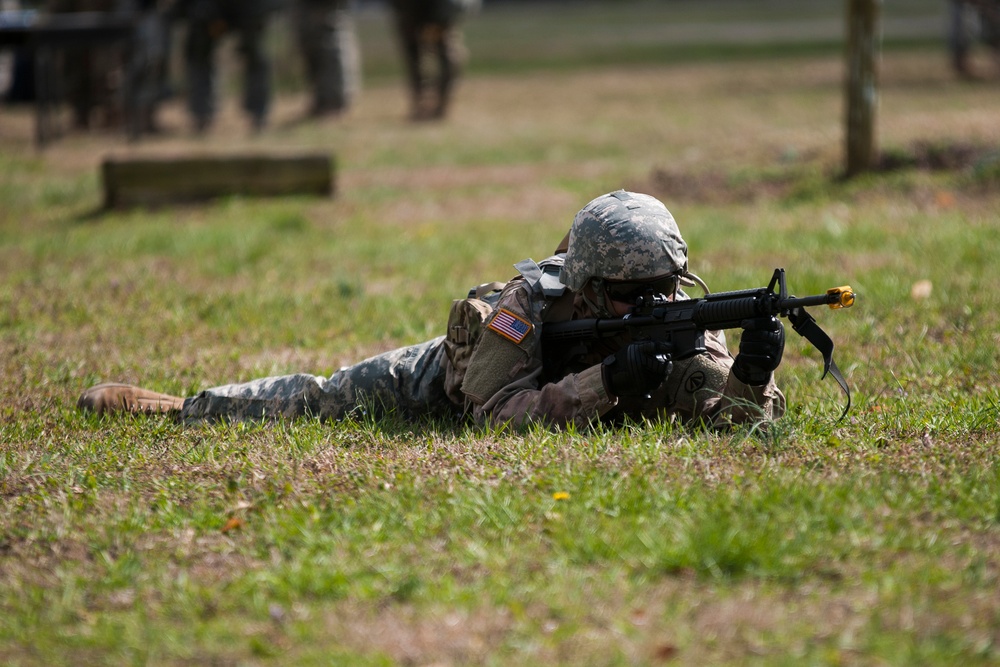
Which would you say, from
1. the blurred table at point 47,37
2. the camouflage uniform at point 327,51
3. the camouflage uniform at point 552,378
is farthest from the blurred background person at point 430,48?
the camouflage uniform at point 552,378

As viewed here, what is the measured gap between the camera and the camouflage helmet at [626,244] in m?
4.43

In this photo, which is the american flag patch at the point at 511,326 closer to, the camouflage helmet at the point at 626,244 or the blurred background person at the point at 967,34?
the camouflage helmet at the point at 626,244

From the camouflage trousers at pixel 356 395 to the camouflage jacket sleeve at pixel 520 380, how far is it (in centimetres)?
43

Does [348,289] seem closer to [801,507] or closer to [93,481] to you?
[93,481]

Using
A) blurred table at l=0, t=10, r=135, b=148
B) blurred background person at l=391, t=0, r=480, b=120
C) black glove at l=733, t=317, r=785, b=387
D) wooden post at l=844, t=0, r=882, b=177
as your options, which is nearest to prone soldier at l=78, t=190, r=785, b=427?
black glove at l=733, t=317, r=785, b=387

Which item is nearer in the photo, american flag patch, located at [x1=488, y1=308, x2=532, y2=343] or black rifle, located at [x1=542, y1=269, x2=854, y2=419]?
black rifle, located at [x1=542, y1=269, x2=854, y2=419]

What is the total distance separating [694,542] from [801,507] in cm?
45

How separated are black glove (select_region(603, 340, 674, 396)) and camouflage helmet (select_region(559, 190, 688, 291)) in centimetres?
29

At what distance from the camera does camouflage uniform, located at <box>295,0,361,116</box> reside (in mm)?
17484

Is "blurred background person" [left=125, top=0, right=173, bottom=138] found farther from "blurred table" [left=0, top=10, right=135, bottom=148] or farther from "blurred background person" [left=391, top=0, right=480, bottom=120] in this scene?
"blurred background person" [left=391, top=0, right=480, bottom=120]

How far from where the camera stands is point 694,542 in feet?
11.4

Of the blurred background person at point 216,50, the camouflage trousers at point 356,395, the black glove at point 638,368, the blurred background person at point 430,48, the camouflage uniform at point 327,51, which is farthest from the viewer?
the camouflage uniform at point 327,51

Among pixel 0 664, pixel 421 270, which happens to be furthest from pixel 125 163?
pixel 0 664

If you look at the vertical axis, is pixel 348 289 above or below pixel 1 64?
below
